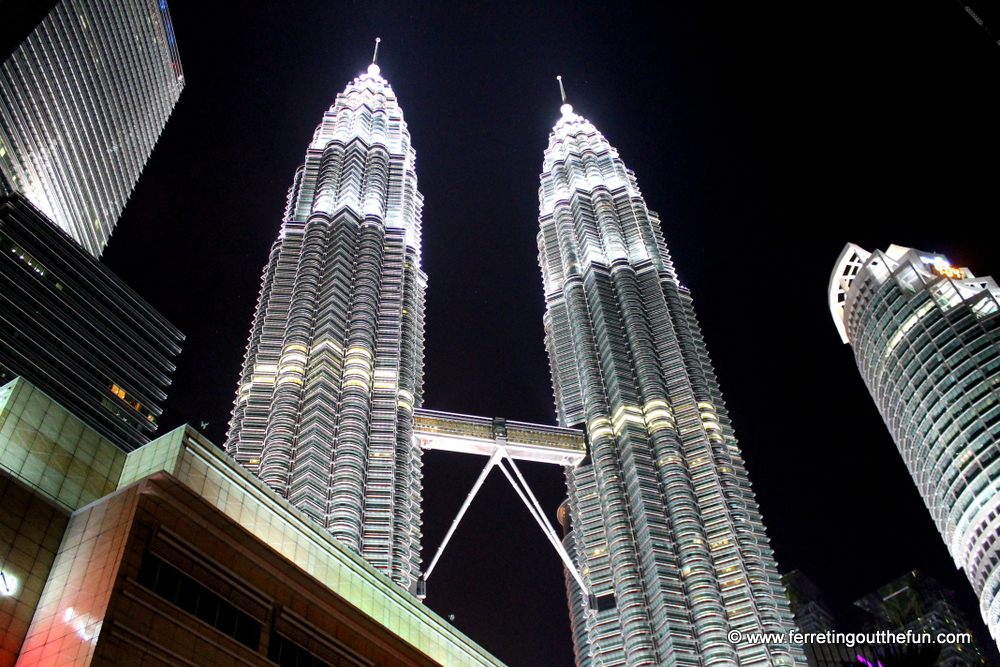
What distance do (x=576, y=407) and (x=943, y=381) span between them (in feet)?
172

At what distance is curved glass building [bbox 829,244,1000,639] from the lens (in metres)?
118

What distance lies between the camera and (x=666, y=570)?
93000 millimetres

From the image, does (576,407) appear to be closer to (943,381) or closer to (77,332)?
(943,381)

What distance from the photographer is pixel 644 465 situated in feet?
338

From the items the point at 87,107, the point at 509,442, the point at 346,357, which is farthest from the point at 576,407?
the point at 87,107

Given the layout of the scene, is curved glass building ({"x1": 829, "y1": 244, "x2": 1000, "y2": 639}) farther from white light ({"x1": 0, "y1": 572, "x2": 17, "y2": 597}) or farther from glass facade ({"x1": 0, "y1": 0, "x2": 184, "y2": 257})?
glass facade ({"x1": 0, "y1": 0, "x2": 184, "y2": 257})

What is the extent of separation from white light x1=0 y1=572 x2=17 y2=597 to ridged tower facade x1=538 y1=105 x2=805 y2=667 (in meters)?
68.7

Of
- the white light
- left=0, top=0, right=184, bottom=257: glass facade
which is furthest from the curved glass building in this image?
left=0, top=0, right=184, bottom=257: glass facade

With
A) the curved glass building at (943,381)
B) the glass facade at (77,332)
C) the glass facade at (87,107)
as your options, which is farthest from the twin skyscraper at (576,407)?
the curved glass building at (943,381)

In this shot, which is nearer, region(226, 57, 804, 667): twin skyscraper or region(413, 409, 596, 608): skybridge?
region(226, 57, 804, 667): twin skyscraper

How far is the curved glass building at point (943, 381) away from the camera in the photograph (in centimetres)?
11750

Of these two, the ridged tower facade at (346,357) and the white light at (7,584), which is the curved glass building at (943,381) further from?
the white light at (7,584)

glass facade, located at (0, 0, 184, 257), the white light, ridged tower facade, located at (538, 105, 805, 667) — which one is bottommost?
the white light

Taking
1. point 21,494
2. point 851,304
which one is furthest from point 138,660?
point 851,304
